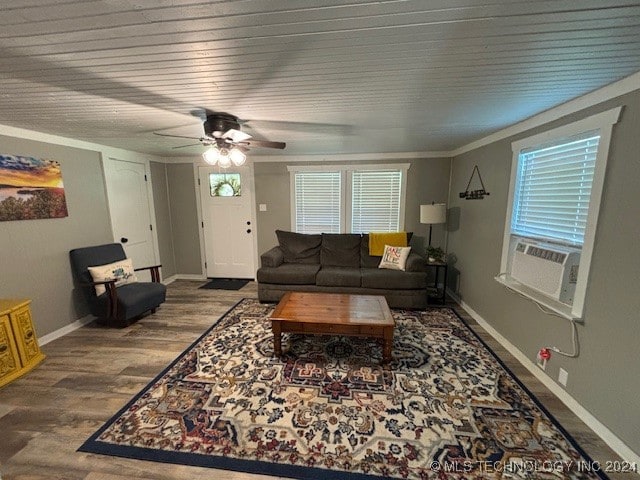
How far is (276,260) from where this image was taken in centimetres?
395

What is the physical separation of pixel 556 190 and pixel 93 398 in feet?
13.0

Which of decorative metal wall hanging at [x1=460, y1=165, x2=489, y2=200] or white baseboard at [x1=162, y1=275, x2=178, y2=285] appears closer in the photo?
decorative metal wall hanging at [x1=460, y1=165, x2=489, y2=200]

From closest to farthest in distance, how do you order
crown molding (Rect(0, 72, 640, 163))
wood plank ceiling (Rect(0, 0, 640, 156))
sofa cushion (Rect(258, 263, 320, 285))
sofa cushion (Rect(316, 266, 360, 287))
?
wood plank ceiling (Rect(0, 0, 640, 156)) < crown molding (Rect(0, 72, 640, 163)) < sofa cushion (Rect(316, 266, 360, 287)) < sofa cushion (Rect(258, 263, 320, 285))

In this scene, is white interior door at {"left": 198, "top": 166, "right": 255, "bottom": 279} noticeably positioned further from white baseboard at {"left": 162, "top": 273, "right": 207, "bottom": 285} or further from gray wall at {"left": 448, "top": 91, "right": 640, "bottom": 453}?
gray wall at {"left": 448, "top": 91, "right": 640, "bottom": 453}

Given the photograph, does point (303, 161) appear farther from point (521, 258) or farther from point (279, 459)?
point (279, 459)

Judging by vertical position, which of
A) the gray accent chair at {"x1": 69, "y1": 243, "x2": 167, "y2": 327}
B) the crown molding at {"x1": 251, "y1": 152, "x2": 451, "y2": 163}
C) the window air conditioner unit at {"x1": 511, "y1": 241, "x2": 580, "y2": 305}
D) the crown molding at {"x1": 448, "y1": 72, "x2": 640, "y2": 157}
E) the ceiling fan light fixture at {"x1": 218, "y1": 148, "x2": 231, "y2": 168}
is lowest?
the gray accent chair at {"x1": 69, "y1": 243, "x2": 167, "y2": 327}

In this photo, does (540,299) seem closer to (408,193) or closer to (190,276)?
(408,193)

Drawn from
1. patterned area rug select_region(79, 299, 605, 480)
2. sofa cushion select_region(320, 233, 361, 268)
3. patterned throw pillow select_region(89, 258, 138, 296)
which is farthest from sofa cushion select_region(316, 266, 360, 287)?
patterned throw pillow select_region(89, 258, 138, 296)

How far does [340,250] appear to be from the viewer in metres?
4.23

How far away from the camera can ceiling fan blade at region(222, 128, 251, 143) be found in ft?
7.14

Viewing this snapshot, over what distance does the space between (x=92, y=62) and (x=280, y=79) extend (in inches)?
38.1

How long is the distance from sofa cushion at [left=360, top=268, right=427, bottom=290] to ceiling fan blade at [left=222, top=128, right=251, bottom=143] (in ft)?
7.47

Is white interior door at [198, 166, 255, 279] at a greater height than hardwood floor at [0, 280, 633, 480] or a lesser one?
greater

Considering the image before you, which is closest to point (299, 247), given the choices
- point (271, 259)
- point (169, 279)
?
point (271, 259)
